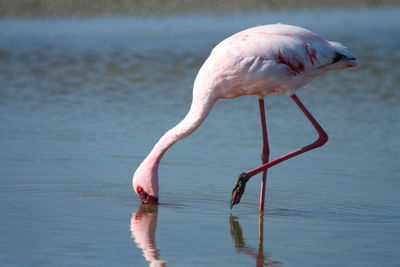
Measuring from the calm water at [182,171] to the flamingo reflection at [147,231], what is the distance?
0.02 m

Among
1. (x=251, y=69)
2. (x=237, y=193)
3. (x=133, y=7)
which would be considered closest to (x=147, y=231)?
(x=237, y=193)

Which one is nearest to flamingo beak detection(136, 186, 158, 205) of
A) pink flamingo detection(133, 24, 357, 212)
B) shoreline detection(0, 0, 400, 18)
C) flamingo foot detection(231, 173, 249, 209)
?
pink flamingo detection(133, 24, 357, 212)

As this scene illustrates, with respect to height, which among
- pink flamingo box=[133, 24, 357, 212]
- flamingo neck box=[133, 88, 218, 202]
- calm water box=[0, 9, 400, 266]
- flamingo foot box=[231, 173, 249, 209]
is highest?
pink flamingo box=[133, 24, 357, 212]

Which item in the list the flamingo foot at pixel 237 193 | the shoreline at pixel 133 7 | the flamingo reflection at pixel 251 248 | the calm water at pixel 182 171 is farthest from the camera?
the shoreline at pixel 133 7

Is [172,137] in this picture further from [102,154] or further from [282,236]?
[102,154]

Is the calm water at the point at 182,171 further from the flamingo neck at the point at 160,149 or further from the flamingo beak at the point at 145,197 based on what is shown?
the flamingo neck at the point at 160,149

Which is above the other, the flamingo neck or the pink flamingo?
the pink flamingo

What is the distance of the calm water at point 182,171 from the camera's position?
591 centimetres

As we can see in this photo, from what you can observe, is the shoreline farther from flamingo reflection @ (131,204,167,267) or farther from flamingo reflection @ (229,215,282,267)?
flamingo reflection @ (229,215,282,267)

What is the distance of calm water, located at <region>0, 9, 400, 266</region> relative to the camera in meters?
5.91

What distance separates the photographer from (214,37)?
19672 mm

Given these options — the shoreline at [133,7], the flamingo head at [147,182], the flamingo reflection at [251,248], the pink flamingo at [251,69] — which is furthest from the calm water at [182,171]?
the shoreline at [133,7]

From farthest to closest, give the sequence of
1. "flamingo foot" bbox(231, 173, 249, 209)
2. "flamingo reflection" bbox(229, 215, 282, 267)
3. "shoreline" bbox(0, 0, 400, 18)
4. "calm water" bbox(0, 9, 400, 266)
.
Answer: "shoreline" bbox(0, 0, 400, 18) < "flamingo foot" bbox(231, 173, 249, 209) < "calm water" bbox(0, 9, 400, 266) < "flamingo reflection" bbox(229, 215, 282, 267)

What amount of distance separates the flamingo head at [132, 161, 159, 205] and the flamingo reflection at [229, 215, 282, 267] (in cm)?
70
